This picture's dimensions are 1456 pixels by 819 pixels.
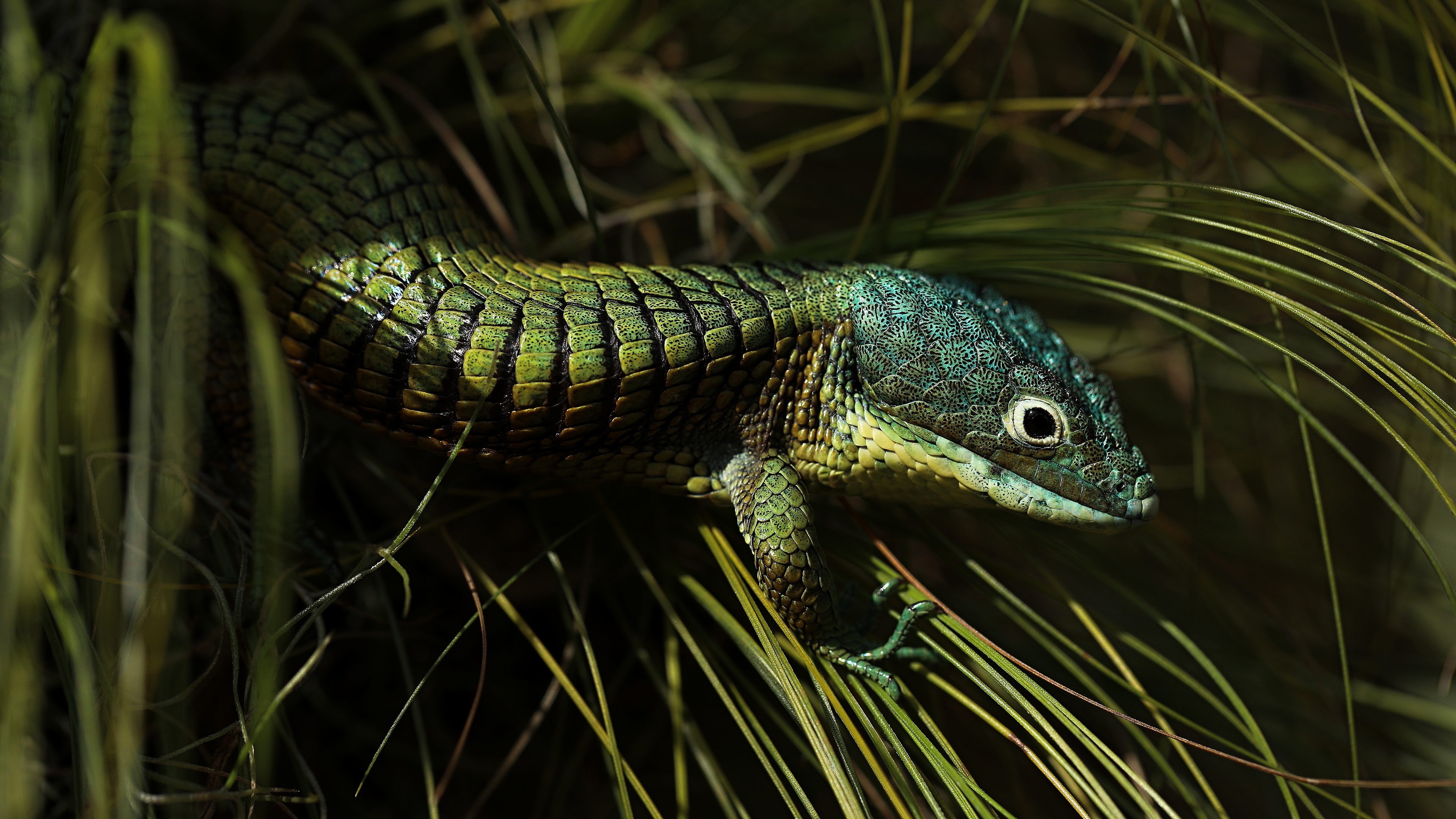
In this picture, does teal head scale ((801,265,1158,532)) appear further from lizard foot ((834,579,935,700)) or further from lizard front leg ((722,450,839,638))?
lizard foot ((834,579,935,700))

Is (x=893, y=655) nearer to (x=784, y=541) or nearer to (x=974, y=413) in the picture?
(x=784, y=541)

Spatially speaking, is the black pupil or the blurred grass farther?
the black pupil

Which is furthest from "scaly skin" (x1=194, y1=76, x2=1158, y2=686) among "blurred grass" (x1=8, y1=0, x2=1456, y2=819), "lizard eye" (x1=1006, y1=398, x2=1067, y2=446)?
"blurred grass" (x1=8, y1=0, x2=1456, y2=819)

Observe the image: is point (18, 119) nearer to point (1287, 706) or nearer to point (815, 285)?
point (815, 285)

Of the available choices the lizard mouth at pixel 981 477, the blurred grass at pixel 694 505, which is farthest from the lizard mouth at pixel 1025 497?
the blurred grass at pixel 694 505

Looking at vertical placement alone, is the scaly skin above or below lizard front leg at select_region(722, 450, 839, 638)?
above

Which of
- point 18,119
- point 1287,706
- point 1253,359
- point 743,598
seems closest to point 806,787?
point 743,598

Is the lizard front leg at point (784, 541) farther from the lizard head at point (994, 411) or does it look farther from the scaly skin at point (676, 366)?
the lizard head at point (994, 411)

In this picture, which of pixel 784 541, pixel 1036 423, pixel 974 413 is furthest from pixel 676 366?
pixel 1036 423
